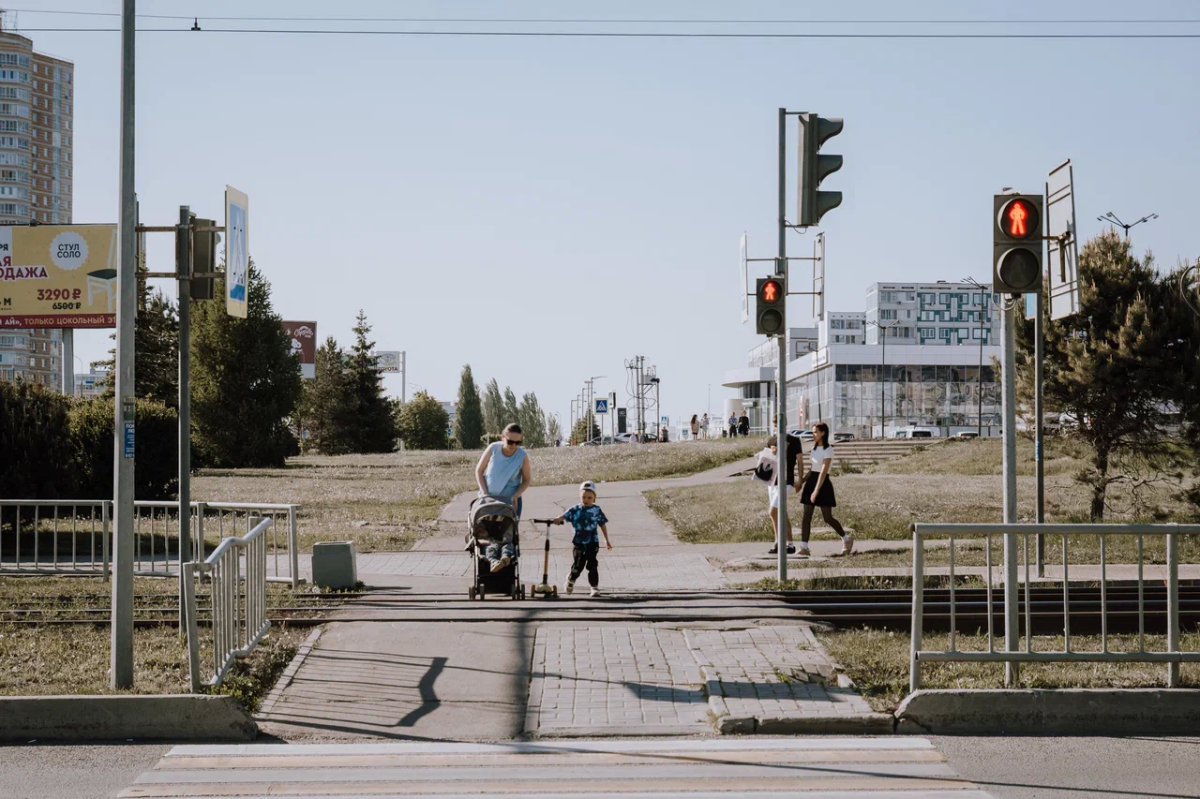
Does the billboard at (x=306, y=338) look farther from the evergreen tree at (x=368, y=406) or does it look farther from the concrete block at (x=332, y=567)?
the concrete block at (x=332, y=567)

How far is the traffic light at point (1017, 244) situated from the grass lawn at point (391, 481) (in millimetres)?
12368

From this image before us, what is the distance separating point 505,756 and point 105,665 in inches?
150

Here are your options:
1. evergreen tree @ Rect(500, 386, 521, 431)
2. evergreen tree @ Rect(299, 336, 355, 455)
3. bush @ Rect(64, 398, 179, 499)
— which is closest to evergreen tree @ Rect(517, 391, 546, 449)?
evergreen tree @ Rect(500, 386, 521, 431)

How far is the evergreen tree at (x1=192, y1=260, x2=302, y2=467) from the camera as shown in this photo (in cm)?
5728

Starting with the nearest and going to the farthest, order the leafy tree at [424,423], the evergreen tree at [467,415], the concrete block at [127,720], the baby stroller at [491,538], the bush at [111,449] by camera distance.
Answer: the concrete block at [127,720] → the baby stroller at [491,538] → the bush at [111,449] → the leafy tree at [424,423] → the evergreen tree at [467,415]

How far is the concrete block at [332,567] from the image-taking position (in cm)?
1334

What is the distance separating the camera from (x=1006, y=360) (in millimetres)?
8352

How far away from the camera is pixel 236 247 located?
1155cm

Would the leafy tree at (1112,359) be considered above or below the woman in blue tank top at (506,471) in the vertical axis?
above

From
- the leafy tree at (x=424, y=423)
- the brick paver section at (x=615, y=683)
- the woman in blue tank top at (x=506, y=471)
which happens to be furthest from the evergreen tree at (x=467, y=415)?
the brick paver section at (x=615, y=683)

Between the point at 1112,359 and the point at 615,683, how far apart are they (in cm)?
1503

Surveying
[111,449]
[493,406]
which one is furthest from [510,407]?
[111,449]

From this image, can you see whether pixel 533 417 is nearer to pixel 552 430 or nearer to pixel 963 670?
pixel 552 430

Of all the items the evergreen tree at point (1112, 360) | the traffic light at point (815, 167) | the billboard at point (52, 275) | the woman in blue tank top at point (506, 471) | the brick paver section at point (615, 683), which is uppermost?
the billboard at point (52, 275)
